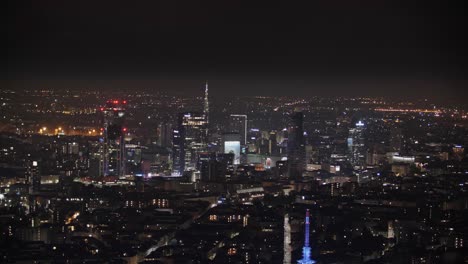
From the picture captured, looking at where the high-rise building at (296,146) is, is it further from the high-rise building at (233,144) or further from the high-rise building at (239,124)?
the high-rise building at (233,144)

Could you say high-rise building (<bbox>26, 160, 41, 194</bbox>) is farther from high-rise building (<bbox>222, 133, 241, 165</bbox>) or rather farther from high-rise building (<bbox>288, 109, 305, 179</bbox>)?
high-rise building (<bbox>222, 133, 241, 165</bbox>)

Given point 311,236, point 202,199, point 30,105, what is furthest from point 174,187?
point 311,236

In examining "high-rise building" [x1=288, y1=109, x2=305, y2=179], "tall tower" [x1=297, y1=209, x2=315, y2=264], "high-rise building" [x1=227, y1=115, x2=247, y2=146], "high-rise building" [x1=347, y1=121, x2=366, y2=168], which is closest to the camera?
"tall tower" [x1=297, y1=209, x2=315, y2=264]

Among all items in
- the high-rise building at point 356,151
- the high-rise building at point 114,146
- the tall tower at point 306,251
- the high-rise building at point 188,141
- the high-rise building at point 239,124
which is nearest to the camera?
the tall tower at point 306,251

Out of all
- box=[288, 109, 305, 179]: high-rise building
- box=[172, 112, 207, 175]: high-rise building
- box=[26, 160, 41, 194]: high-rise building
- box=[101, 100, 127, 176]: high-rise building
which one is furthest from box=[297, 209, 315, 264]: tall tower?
box=[172, 112, 207, 175]: high-rise building

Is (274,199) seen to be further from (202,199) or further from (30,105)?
(30,105)

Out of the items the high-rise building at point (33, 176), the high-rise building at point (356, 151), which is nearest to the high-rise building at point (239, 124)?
the high-rise building at point (356, 151)
